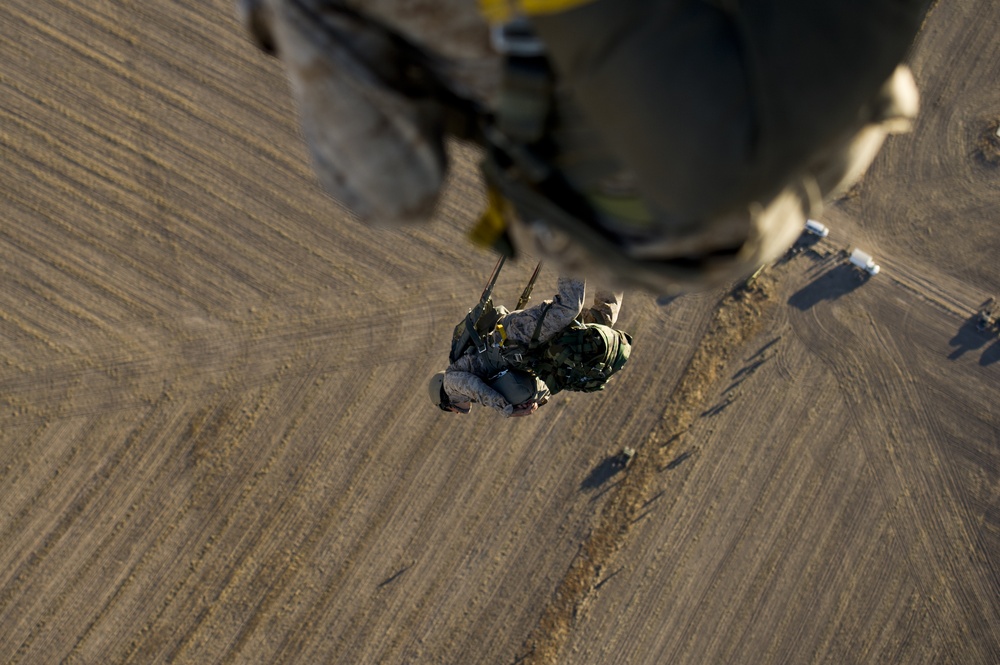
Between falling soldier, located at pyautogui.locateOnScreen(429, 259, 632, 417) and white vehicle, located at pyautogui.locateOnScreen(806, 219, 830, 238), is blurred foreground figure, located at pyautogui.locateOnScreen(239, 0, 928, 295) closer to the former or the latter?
falling soldier, located at pyautogui.locateOnScreen(429, 259, 632, 417)

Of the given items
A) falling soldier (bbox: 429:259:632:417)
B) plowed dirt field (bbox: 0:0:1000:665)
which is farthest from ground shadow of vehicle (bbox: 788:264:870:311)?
falling soldier (bbox: 429:259:632:417)

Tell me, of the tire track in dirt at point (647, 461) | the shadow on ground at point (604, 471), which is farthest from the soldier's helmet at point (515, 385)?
the tire track in dirt at point (647, 461)

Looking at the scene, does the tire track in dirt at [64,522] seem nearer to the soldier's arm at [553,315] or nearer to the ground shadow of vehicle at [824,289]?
the soldier's arm at [553,315]

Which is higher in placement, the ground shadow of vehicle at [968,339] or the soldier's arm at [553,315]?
the ground shadow of vehicle at [968,339]

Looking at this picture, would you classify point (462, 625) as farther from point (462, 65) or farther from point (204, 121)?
point (462, 65)

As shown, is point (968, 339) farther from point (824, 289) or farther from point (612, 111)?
point (612, 111)

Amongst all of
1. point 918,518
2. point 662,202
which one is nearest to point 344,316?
point 662,202
